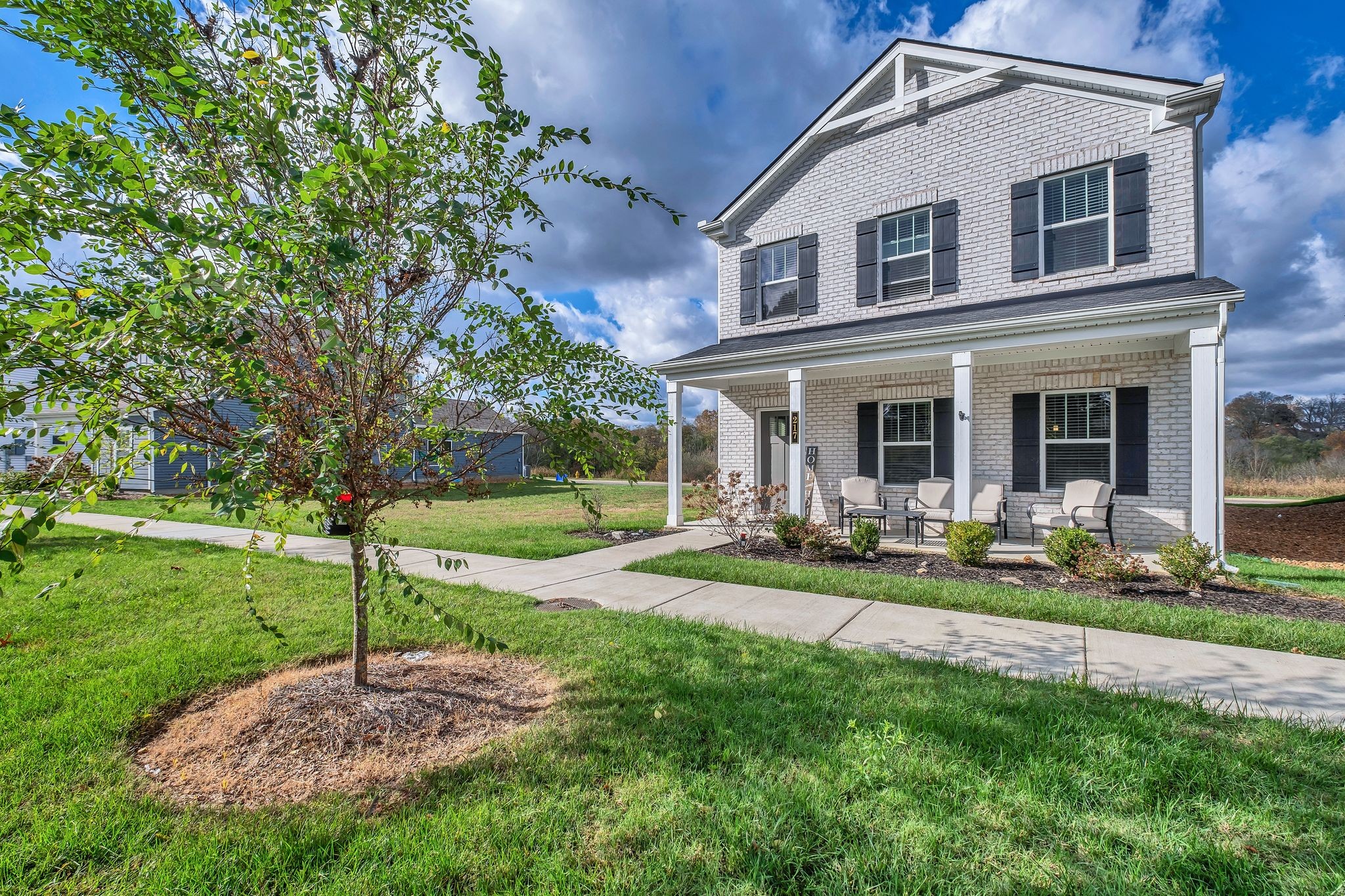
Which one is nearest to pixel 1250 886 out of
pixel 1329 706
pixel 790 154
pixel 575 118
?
pixel 1329 706

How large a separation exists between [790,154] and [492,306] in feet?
32.6

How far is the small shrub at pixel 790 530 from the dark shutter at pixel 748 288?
509 cm

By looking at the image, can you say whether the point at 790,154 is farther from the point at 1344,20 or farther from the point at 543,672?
the point at 543,672

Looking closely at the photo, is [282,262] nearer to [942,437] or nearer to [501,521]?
[942,437]

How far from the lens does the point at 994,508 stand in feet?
29.2

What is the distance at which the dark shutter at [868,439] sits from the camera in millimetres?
10414

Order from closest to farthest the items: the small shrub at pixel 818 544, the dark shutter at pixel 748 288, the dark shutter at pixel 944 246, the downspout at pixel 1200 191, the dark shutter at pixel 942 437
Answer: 1. the small shrub at pixel 818 544
2. the downspout at pixel 1200 191
3. the dark shutter at pixel 944 246
4. the dark shutter at pixel 942 437
5. the dark shutter at pixel 748 288

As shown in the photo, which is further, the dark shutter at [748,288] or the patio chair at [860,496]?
the dark shutter at [748,288]

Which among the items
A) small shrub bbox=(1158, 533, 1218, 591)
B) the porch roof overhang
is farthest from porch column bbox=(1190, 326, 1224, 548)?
small shrub bbox=(1158, 533, 1218, 591)

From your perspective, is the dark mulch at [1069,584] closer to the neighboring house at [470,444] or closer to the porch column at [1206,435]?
the porch column at [1206,435]

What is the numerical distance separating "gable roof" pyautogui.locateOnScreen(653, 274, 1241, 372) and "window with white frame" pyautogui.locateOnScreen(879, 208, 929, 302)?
502mm

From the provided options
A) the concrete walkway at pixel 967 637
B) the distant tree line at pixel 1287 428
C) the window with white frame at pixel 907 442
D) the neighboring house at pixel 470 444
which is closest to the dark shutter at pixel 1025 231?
the window with white frame at pixel 907 442

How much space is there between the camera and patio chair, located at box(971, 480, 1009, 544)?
8.67m

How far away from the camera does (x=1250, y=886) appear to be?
71.9 inches
